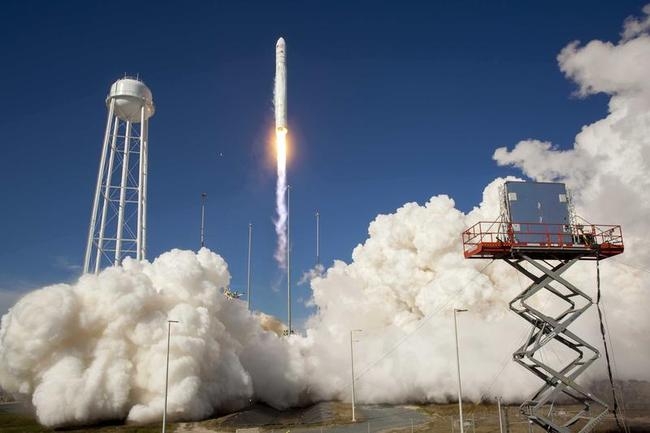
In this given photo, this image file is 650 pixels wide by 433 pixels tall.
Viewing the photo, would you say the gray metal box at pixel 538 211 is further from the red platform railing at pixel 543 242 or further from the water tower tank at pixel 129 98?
the water tower tank at pixel 129 98

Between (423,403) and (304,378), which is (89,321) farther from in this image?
(423,403)

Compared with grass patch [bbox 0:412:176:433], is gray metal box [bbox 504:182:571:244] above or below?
above

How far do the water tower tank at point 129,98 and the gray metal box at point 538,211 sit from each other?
48.9 metres

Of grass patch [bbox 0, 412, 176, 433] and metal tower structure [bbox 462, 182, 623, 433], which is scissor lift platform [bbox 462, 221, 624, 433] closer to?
metal tower structure [bbox 462, 182, 623, 433]

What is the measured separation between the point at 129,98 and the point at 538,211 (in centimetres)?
5143

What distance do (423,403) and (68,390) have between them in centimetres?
4359

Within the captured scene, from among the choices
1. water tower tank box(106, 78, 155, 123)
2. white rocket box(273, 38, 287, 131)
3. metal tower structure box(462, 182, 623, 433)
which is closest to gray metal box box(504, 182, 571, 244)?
metal tower structure box(462, 182, 623, 433)

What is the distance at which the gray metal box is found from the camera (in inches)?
1544

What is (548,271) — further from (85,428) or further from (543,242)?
(85,428)

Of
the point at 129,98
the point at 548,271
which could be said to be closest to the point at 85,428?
the point at 129,98

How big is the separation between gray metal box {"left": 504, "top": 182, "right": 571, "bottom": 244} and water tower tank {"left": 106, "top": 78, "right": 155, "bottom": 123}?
4886cm

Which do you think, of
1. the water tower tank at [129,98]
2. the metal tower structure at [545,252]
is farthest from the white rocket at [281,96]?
the metal tower structure at [545,252]

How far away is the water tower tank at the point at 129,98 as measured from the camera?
70.3 m

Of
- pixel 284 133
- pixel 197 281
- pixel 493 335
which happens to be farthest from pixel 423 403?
pixel 284 133
